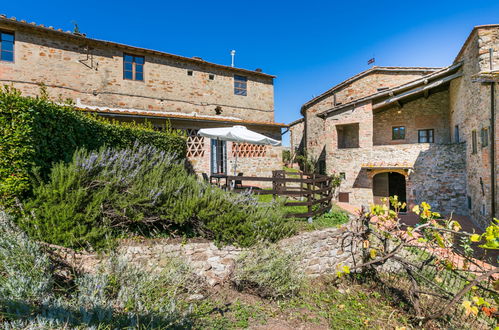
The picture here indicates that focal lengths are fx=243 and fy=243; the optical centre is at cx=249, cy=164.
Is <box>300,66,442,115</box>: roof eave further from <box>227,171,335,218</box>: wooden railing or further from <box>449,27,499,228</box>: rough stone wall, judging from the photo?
<box>227,171,335,218</box>: wooden railing

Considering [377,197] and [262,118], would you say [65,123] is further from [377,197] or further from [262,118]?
[377,197]

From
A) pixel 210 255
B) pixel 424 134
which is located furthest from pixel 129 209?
pixel 424 134

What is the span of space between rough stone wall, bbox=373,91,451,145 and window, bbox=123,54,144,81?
14.5m

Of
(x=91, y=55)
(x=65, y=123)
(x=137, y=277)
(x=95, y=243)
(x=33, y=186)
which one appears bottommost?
(x=137, y=277)

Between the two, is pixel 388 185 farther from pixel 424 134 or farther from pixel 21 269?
pixel 21 269

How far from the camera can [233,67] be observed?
51.2 ft

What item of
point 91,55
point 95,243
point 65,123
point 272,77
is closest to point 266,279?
point 95,243

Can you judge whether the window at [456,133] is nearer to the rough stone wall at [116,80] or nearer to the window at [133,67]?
the rough stone wall at [116,80]

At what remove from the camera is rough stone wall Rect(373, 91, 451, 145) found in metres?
14.3

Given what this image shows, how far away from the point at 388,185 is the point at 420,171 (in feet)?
9.18

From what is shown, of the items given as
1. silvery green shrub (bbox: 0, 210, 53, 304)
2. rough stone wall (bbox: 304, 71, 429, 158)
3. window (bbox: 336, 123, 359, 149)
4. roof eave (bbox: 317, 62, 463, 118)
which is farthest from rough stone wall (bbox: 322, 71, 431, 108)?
silvery green shrub (bbox: 0, 210, 53, 304)

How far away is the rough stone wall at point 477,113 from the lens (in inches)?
334

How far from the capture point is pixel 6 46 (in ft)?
34.9

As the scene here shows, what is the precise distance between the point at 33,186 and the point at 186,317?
3.12 meters
